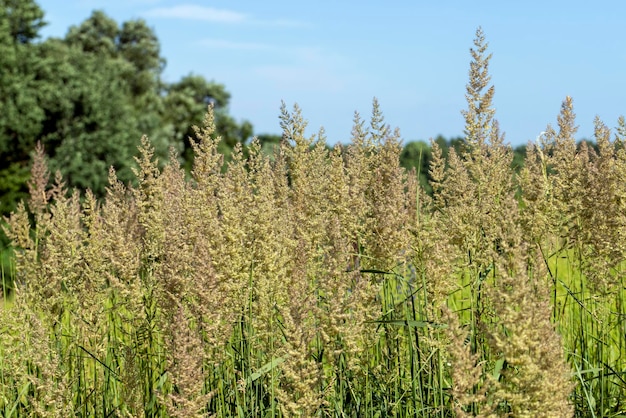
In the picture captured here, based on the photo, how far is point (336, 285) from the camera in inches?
127

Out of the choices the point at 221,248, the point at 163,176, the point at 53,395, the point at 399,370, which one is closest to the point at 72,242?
the point at 163,176

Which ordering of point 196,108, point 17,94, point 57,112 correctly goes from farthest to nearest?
point 196,108
point 57,112
point 17,94

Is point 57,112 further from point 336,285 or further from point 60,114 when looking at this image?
point 336,285

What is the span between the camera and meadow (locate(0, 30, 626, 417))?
3006mm

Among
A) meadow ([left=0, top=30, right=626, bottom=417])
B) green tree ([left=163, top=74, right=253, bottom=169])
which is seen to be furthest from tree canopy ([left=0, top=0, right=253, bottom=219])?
meadow ([left=0, top=30, right=626, bottom=417])

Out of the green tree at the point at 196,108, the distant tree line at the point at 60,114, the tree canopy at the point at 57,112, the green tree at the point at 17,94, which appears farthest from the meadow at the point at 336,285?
the green tree at the point at 196,108

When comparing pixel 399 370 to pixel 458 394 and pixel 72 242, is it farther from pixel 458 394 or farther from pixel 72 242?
pixel 72 242

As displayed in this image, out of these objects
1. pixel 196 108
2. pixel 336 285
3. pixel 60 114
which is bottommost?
pixel 336 285

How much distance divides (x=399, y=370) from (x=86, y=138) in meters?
29.4

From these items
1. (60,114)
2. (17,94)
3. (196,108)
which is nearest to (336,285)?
(17,94)

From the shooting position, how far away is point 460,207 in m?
3.70

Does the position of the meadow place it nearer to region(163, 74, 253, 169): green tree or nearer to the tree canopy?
the tree canopy

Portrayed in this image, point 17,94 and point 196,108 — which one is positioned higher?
point 196,108

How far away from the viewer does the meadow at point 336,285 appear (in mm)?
3006
